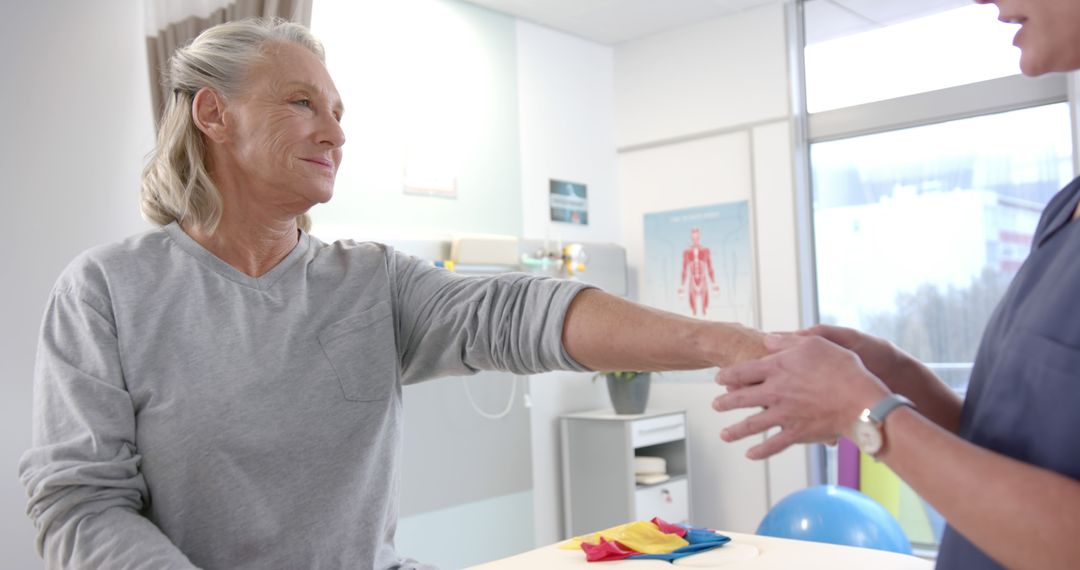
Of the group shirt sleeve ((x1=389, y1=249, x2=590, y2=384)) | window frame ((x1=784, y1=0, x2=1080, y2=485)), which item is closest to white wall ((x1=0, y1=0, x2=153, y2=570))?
shirt sleeve ((x1=389, y1=249, x2=590, y2=384))

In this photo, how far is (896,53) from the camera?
4.52 m

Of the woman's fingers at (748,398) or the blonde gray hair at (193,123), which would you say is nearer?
the woman's fingers at (748,398)

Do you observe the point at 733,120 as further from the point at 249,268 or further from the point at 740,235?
the point at 249,268

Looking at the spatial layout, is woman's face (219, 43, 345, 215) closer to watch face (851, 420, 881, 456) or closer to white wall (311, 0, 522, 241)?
watch face (851, 420, 881, 456)

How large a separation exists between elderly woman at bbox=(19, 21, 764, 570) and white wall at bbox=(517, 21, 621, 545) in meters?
3.14

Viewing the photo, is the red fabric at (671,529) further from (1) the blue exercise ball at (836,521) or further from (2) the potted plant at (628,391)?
(2) the potted plant at (628,391)

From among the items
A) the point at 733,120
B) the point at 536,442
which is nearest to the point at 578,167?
the point at 733,120

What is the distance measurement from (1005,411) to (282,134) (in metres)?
1.13

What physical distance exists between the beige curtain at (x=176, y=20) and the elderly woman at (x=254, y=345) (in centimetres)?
180

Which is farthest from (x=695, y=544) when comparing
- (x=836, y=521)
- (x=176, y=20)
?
(x=176, y=20)

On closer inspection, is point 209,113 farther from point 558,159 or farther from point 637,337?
point 558,159

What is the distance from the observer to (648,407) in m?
5.16

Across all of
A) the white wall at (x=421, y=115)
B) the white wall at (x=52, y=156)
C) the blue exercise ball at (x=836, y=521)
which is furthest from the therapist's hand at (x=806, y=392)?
the white wall at (x=421, y=115)

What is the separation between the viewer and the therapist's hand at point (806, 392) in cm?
96
